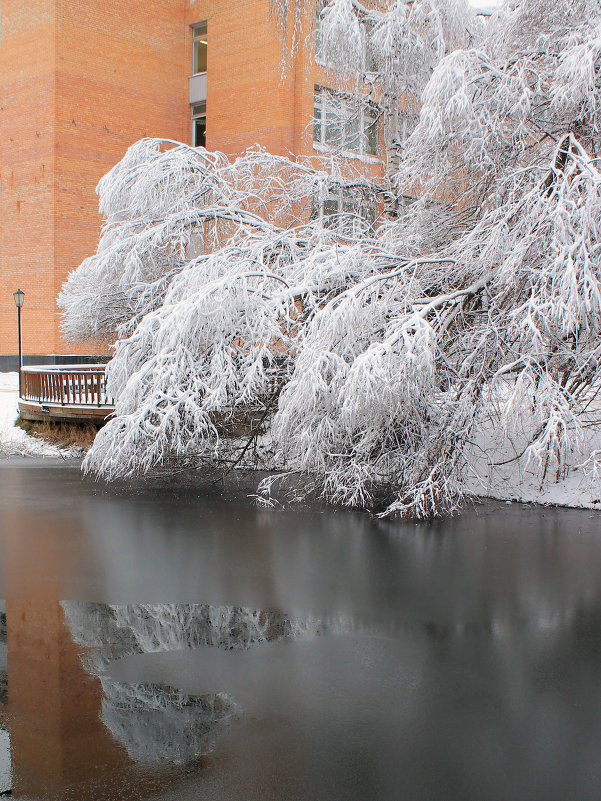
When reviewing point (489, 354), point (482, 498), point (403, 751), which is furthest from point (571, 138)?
point (403, 751)

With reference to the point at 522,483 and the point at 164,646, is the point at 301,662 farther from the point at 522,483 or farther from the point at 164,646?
the point at 522,483

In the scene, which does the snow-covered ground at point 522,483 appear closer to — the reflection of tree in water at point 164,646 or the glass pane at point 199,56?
the reflection of tree in water at point 164,646

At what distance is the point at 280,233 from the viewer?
48.1 feet

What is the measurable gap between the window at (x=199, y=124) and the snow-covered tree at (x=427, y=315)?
1764 cm

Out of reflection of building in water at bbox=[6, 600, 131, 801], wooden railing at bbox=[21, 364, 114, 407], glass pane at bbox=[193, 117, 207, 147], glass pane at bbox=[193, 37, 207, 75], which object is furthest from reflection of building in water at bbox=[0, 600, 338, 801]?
glass pane at bbox=[193, 37, 207, 75]

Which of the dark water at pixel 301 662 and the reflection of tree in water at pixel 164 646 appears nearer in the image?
the dark water at pixel 301 662

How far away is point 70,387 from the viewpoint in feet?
58.3

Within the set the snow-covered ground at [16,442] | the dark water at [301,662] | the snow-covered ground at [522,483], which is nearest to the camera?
the dark water at [301,662]

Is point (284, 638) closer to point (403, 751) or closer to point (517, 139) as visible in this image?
point (403, 751)

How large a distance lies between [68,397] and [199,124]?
57.9 ft

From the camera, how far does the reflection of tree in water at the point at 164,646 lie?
438cm

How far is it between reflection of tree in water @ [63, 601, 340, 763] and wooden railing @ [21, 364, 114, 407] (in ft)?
35.1

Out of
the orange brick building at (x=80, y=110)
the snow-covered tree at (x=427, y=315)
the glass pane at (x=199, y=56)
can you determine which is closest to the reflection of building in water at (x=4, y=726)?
the snow-covered tree at (x=427, y=315)

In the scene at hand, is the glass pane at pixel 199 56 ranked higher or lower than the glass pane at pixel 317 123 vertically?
higher
